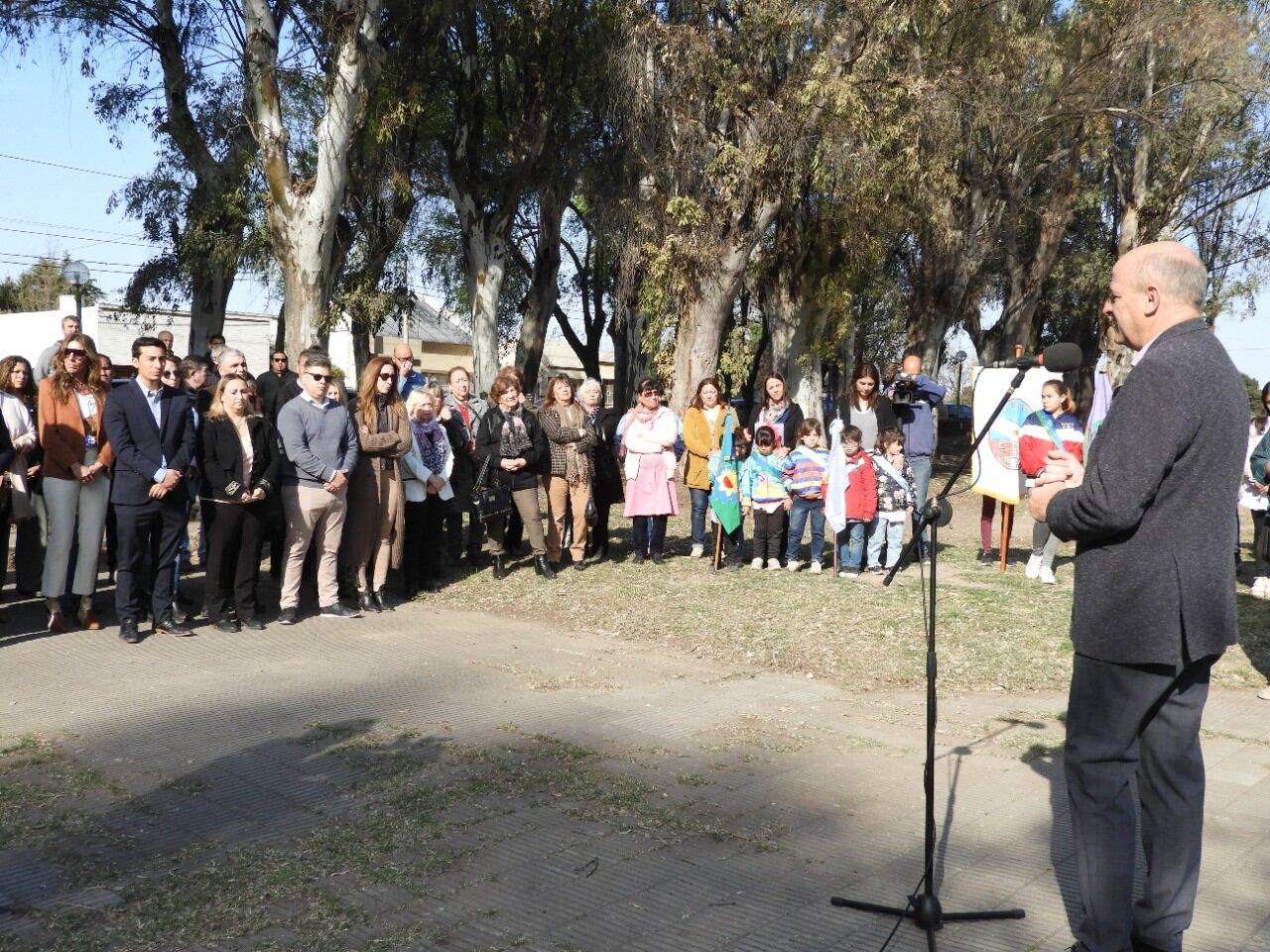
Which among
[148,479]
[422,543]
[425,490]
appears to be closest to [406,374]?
[425,490]

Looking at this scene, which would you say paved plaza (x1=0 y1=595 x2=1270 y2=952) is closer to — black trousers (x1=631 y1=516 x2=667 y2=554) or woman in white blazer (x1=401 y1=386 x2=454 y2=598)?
woman in white blazer (x1=401 y1=386 x2=454 y2=598)

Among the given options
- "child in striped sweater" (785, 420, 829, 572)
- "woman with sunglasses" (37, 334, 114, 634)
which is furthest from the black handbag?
"woman with sunglasses" (37, 334, 114, 634)

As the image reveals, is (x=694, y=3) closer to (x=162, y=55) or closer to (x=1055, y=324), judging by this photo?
(x=162, y=55)

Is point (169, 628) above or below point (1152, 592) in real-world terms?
below

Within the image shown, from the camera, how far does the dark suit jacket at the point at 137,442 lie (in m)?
8.68

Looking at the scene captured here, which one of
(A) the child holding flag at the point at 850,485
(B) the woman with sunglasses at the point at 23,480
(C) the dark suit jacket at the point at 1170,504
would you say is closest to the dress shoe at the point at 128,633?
(B) the woman with sunglasses at the point at 23,480

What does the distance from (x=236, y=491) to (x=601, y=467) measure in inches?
167

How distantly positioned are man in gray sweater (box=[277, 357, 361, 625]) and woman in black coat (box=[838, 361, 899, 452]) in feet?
17.2

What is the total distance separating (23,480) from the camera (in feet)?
29.7

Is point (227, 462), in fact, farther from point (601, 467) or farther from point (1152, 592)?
point (1152, 592)

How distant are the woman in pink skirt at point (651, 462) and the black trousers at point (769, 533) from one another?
2.73 ft

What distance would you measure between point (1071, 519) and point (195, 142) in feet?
56.4

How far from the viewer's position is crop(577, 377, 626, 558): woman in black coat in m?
12.2

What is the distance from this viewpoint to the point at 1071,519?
12.0 feet
